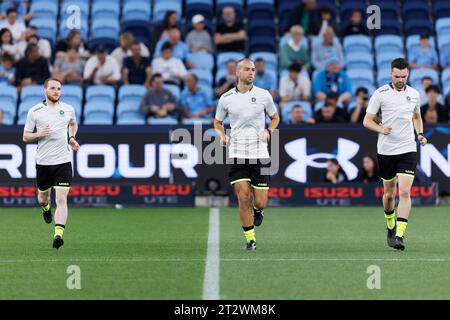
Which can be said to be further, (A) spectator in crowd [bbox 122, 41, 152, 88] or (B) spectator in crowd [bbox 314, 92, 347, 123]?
(A) spectator in crowd [bbox 122, 41, 152, 88]

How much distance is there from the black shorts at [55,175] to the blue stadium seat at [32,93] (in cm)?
956

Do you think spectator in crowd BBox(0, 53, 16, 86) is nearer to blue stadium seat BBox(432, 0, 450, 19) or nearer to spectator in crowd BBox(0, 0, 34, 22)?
spectator in crowd BBox(0, 0, 34, 22)

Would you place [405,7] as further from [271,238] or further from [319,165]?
[271,238]

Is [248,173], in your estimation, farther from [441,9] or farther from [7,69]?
[441,9]

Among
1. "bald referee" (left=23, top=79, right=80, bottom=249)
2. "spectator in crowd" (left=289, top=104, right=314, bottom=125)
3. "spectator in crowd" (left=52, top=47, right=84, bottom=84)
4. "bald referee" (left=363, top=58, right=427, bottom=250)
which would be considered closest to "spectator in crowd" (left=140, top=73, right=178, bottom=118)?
"spectator in crowd" (left=52, top=47, right=84, bottom=84)

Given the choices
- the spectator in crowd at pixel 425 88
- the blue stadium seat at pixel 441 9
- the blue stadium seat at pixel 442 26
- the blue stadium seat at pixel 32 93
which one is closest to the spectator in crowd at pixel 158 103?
the blue stadium seat at pixel 32 93

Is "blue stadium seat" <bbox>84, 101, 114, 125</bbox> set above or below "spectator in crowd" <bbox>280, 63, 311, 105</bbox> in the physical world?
below

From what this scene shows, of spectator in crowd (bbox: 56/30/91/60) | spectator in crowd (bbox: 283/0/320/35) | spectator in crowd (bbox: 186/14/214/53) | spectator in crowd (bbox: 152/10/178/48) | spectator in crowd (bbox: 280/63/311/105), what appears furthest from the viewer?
spectator in crowd (bbox: 283/0/320/35)

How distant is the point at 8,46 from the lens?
2653 centimetres

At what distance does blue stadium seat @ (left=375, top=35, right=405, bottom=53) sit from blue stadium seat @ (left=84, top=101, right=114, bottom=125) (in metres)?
6.01

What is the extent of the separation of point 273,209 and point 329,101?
2569 mm

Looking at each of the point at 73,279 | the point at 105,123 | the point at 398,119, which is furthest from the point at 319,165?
the point at 73,279

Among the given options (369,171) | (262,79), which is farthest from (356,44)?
(369,171)

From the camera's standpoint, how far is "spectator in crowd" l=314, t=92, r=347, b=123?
24078 mm
